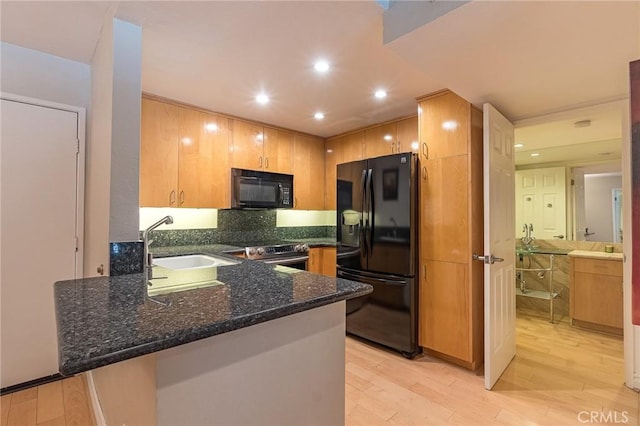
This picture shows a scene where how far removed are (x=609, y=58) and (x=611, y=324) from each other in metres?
2.86

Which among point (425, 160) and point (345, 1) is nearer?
point (345, 1)

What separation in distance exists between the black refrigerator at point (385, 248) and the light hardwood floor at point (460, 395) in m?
0.30

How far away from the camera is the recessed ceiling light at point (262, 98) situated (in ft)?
8.86

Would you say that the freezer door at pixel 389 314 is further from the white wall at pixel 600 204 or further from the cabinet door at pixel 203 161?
the white wall at pixel 600 204

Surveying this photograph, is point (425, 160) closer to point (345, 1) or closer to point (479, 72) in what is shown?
point (479, 72)

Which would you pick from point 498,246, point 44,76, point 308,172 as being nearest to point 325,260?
point 308,172

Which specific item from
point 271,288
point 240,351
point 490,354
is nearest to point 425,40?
point 271,288

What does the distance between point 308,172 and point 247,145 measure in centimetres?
92

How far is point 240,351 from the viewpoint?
0.97 meters

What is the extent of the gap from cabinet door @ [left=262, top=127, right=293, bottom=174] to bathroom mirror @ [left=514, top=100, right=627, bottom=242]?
254 cm

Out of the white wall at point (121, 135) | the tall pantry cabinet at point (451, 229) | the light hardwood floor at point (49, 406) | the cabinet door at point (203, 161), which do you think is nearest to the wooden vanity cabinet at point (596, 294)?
the tall pantry cabinet at point (451, 229)

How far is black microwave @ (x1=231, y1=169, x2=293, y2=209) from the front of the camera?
3174mm

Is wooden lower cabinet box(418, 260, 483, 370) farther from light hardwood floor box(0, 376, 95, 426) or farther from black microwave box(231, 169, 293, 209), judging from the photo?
light hardwood floor box(0, 376, 95, 426)

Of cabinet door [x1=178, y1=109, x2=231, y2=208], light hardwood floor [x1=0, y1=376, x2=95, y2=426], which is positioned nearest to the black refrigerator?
cabinet door [x1=178, y1=109, x2=231, y2=208]
